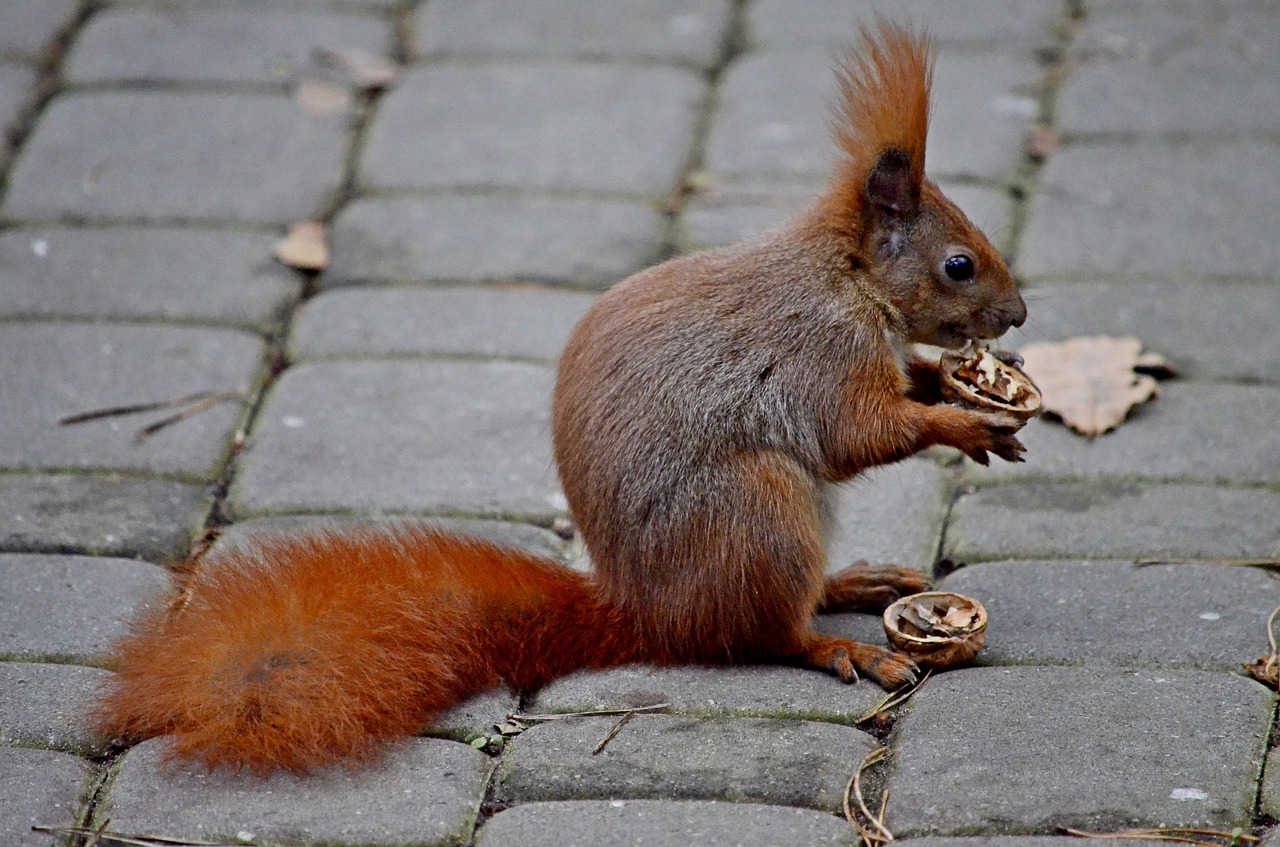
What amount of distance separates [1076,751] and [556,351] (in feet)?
5.75

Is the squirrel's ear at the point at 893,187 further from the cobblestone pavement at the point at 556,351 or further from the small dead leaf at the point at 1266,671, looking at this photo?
the small dead leaf at the point at 1266,671

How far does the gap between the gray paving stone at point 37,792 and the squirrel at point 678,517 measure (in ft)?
0.31

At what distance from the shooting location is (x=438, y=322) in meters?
3.97

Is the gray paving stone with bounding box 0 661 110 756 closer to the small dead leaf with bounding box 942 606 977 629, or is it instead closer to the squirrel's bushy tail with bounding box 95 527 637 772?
the squirrel's bushy tail with bounding box 95 527 637 772

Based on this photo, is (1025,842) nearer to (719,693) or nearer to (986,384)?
(719,693)

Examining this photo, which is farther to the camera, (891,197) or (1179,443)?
(1179,443)

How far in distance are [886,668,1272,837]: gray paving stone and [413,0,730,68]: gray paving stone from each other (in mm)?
2810

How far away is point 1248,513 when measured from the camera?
3.20m

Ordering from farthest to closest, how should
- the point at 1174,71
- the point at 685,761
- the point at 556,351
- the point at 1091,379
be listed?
the point at 1174,71
the point at 556,351
the point at 1091,379
the point at 685,761

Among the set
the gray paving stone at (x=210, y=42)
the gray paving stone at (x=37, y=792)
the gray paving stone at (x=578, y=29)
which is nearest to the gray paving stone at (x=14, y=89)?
the gray paving stone at (x=210, y=42)

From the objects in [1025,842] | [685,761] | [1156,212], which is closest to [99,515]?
[685,761]

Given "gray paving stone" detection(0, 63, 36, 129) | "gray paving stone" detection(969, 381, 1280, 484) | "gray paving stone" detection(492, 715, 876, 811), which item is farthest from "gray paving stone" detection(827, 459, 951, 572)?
"gray paving stone" detection(0, 63, 36, 129)

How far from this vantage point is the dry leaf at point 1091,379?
3.56 meters

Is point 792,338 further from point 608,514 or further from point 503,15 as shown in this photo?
point 503,15
